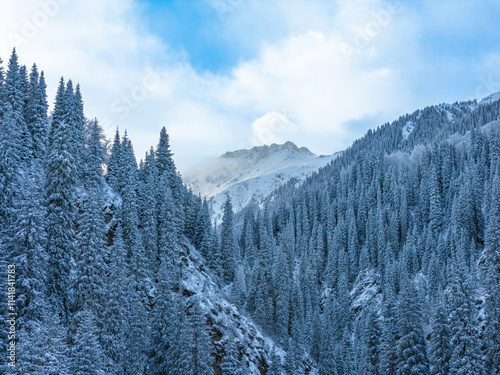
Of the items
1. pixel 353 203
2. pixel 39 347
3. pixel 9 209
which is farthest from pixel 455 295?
pixel 353 203

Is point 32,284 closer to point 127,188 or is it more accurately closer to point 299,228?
point 127,188

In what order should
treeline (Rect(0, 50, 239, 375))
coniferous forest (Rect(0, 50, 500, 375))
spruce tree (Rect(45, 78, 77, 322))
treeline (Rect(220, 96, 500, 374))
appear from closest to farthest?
treeline (Rect(0, 50, 239, 375)) < coniferous forest (Rect(0, 50, 500, 375)) < spruce tree (Rect(45, 78, 77, 322)) < treeline (Rect(220, 96, 500, 374))

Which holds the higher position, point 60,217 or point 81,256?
point 60,217

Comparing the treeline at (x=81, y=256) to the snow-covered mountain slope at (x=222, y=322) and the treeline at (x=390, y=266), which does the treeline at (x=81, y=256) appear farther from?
the treeline at (x=390, y=266)

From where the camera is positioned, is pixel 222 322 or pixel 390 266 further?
pixel 390 266

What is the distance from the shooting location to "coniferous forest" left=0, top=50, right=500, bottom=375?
3609cm

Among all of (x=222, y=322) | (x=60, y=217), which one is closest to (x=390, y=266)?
(x=222, y=322)

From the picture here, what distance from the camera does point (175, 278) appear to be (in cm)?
6144

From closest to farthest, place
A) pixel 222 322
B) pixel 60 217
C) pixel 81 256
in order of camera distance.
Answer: pixel 81 256 < pixel 60 217 < pixel 222 322

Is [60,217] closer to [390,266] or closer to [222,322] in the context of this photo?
[222,322]

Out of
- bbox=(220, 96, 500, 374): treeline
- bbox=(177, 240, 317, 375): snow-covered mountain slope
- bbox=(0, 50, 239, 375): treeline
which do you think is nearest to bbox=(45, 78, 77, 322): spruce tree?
bbox=(0, 50, 239, 375): treeline

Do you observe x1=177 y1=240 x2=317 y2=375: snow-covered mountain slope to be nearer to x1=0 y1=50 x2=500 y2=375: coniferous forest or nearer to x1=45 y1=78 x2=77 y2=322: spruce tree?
x1=0 y1=50 x2=500 y2=375: coniferous forest

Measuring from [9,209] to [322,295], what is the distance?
97074 mm

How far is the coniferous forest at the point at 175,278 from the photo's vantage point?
36.1m
